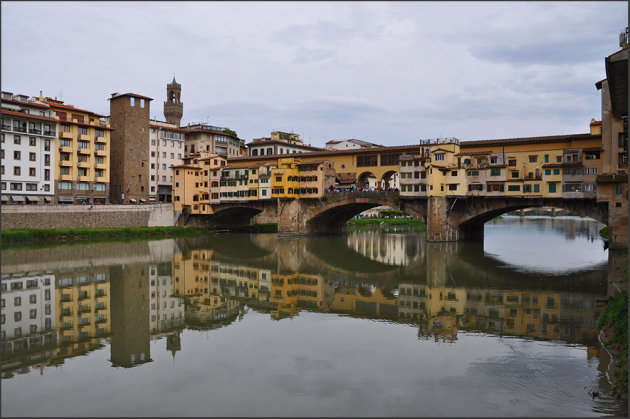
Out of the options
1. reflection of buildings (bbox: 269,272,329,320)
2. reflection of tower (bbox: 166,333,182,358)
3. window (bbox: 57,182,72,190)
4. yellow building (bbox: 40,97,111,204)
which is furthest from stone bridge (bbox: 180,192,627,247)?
reflection of tower (bbox: 166,333,182,358)

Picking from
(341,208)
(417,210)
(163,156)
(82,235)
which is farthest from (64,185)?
(417,210)

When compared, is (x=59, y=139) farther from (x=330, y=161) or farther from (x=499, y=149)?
(x=499, y=149)

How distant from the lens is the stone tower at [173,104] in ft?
273

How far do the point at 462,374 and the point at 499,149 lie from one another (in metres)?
37.1

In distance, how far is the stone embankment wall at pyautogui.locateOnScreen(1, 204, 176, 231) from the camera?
44.0 meters

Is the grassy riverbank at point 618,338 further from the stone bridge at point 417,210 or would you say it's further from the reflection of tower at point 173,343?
the stone bridge at point 417,210

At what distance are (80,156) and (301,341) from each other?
49541 mm

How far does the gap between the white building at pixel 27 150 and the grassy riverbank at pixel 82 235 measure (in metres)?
8.15

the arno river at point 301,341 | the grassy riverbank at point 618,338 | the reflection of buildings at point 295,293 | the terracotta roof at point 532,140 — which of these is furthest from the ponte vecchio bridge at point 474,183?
the grassy riverbank at point 618,338

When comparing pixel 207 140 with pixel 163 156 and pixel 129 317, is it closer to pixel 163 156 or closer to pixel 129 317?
pixel 163 156

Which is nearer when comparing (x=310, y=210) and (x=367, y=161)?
(x=367, y=161)

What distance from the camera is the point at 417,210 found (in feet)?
155

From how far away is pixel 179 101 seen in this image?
84688mm

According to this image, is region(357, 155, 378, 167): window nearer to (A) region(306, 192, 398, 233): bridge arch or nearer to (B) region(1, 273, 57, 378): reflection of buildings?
(A) region(306, 192, 398, 233): bridge arch
